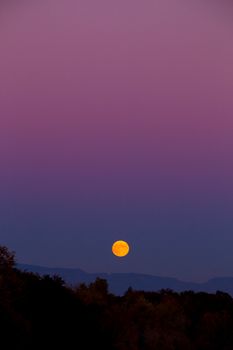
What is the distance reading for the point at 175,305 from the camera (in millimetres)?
74938

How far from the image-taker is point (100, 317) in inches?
2549

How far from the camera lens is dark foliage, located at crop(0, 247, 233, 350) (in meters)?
51.4

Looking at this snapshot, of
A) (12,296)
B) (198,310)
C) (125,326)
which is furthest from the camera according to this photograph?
(198,310)

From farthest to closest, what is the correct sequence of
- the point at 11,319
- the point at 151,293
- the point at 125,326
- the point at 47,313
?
1. the point at 151,293
2. the point at 125,326
3. the point at 47,313
4. the point at 11,319

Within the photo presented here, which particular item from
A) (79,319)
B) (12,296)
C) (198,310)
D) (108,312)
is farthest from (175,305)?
(12,296)

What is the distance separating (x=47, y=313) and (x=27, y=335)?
6.84m

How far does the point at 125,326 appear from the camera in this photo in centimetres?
6594

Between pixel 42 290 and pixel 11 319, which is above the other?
pixel 42 290

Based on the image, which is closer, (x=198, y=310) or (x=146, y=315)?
(x=146, y=315)

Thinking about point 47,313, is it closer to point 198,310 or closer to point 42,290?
point 42,290

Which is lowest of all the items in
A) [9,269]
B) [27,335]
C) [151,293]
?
[27,335]

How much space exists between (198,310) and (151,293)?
1116 cm

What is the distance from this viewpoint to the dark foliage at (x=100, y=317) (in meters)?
51.4

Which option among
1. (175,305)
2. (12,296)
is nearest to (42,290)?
(12,296)
